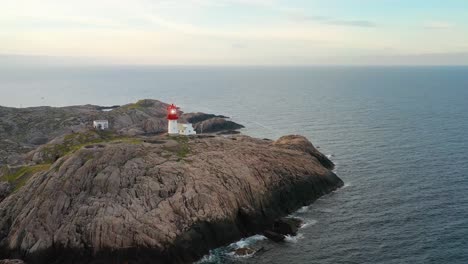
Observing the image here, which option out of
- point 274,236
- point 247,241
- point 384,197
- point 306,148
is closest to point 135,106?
point 306,148

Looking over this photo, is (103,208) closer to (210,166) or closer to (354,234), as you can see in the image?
(210,166)

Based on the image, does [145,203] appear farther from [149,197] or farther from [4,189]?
[4,189]

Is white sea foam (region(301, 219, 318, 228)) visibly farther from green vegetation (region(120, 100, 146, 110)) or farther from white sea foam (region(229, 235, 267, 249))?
green vegetation (region(120, 100, 146, 110))

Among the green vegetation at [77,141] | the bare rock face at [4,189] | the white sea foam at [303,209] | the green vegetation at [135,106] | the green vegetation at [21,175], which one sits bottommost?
the white sea foam at [303,209]

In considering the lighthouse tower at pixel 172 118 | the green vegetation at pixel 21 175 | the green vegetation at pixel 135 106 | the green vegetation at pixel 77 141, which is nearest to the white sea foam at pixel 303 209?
the green vegetation at pixel 77 141

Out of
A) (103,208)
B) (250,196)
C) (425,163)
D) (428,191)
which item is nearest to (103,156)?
(103,208)

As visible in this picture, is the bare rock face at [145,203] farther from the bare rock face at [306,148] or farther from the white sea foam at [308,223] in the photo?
the bare rock face at [306,148]
